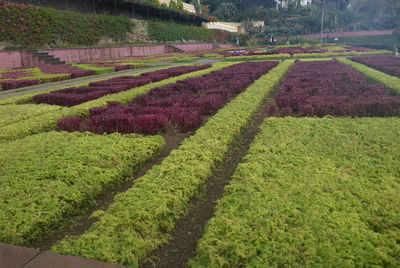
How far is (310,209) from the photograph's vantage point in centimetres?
263

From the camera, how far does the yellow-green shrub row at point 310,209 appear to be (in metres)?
2.15

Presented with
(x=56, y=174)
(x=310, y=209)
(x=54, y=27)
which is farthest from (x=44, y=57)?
(x=310, y=209)

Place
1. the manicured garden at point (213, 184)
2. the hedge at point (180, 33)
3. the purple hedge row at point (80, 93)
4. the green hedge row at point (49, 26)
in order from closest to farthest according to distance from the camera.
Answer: the manicured garden at point (213, 184), the purple hedge row at point (80, 93), the green hedge row at point (49, 26), the hedge at point (180, 33)

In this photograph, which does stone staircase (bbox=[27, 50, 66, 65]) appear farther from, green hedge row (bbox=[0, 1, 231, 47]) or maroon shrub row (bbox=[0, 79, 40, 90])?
maroon shrub row (bbox=[0, 79, 40, 90])

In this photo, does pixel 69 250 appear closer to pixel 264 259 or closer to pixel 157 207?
pixel 157 207

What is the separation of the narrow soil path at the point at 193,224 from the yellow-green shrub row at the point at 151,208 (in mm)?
71

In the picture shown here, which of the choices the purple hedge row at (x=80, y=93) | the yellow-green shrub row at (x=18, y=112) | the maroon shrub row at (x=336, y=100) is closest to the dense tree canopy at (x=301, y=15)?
the purple hedge row at (x=80, y=93)

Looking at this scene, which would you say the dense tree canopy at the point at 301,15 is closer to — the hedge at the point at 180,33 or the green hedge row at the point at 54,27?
the hedge at the point at 180,33

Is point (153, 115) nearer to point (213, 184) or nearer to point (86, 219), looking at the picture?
point (213, 184)

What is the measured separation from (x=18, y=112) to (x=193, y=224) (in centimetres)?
613

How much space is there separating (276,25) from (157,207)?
74.0 meters

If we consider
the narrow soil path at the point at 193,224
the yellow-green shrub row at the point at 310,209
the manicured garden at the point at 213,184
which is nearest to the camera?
the yellow-green shrub row at the point at 310,209

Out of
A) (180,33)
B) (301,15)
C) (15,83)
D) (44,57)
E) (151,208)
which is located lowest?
(151,208)

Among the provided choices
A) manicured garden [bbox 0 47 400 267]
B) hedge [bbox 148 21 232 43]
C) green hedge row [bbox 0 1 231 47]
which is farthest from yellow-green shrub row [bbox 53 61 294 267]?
hedge [bbox 148 21 232 43]
